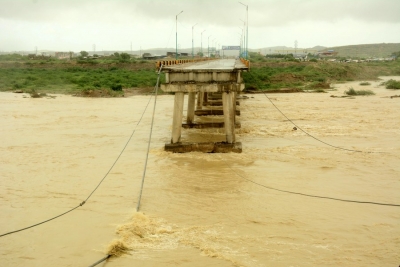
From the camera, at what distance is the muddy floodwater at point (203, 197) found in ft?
22.5

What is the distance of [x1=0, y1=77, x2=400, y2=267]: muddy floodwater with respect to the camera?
6852 millimetres

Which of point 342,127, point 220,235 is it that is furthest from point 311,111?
point 220,235

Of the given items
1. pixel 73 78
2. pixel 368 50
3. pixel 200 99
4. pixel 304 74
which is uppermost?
pixel 368 50

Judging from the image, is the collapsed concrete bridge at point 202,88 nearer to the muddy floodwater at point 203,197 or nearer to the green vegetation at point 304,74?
the muddy floodwater at point 203,197

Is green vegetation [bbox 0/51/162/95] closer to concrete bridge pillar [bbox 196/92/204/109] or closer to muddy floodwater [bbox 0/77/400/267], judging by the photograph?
concrete bridge pillar [bbox 196/92/204/109]

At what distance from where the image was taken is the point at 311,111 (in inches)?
1021

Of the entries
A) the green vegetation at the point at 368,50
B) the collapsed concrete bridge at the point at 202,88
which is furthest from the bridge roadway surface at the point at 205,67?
the green vegetation at the point at 368,50

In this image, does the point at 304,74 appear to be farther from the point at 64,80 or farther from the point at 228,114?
the point at 228,114

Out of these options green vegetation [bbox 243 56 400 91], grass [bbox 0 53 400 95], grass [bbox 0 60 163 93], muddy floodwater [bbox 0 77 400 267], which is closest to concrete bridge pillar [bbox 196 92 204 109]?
muddy floodwater [bbox 0 77 400 267]

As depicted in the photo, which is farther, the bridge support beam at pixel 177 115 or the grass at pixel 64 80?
the grass at pixel 64 80

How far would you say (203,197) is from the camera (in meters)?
9.55

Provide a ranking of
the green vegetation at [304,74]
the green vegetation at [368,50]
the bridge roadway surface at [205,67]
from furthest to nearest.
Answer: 1. the green vegetation at [368,50]
2. the green vegetation at [304,74]
3. the bridge roadway surface at [205,67]

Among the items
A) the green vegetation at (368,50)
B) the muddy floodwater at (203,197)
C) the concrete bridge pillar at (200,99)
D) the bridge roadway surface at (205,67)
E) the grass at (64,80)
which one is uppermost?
the green vegetation at (368,50)

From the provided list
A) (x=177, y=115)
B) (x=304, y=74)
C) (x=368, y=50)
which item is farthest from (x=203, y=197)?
(x=368, y=50)
